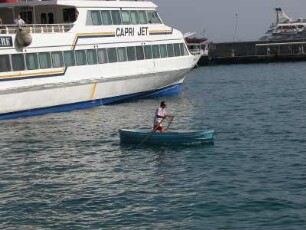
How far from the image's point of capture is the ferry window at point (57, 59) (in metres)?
37.0

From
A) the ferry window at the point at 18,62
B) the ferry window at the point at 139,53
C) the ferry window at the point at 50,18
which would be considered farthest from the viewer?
the ferry window at the point at 139,53

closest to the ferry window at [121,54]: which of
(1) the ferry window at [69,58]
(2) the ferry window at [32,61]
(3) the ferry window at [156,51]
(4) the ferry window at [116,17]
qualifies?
(4) the ferry window at [116,17]

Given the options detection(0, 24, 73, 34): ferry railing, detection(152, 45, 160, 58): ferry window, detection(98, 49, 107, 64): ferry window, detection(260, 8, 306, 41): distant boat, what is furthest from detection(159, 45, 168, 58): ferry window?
detection(260, 8, 306, 41): distant boat

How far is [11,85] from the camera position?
112ft

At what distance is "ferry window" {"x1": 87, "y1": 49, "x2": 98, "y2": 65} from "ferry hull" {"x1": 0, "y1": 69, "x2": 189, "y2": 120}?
113cm

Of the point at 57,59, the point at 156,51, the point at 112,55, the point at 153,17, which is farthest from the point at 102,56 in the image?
the point at 153,17

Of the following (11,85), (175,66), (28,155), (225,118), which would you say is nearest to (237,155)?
(28,155)

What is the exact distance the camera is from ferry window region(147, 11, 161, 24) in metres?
45.4

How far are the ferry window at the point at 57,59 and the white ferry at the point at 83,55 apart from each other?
0.06 m

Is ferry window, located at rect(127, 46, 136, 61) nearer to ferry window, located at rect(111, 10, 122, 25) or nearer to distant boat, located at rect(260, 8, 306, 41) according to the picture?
ferry window, located at rect(111, 10, 122, 25)

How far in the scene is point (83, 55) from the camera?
128 ft

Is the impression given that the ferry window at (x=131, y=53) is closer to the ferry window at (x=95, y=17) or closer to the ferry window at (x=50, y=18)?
the ferry window at (x=95, y=17)

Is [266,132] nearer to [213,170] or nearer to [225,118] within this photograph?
[225,118]

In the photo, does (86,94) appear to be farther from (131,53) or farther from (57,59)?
(131,53)
